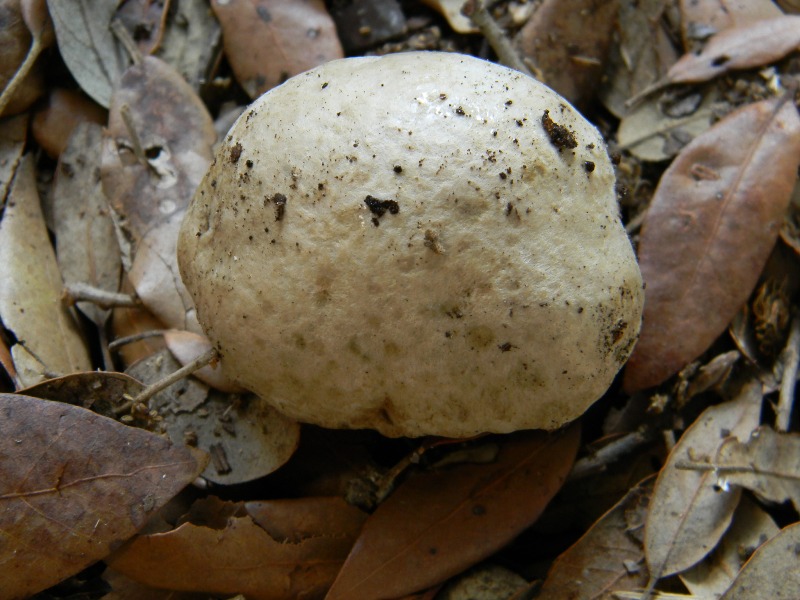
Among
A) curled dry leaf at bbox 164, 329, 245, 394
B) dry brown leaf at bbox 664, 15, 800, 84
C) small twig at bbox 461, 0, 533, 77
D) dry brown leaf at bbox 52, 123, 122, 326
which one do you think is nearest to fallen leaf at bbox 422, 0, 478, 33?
small twig at bbox 461, 0, 533, 77

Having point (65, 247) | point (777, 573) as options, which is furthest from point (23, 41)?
point (777, 573)

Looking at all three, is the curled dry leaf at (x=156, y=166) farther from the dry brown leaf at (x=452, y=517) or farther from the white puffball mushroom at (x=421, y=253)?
the dry brown leaf at (x=452, y=517)

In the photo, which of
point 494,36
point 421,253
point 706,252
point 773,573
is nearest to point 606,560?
point 773,573

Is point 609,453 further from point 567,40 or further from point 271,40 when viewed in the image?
point 271,40

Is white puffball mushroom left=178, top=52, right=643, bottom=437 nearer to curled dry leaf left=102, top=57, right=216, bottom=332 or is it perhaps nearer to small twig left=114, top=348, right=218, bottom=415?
small twig left=114, top=348, right=218, bottom=415

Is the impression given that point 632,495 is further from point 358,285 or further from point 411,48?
point 411,48

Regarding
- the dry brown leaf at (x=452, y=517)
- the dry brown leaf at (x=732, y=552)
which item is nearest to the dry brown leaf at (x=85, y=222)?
the dry brown leaf at (x=452, y=517)
